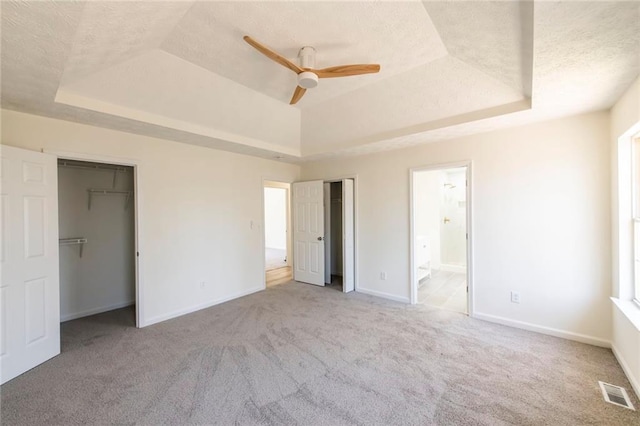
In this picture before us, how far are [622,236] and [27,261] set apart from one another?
18.4 ft

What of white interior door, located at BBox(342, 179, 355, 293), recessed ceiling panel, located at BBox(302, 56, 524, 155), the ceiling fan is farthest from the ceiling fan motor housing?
white interior door, located at BBox(342, 179, 355, 293)

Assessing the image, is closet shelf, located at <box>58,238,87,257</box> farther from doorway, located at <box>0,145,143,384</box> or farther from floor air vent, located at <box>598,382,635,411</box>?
floor air vent, located at <box>598,382,635,411</box>

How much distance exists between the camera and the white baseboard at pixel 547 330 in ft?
9.13

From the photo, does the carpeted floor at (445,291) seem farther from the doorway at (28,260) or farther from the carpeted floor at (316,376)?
the doorway at (28,260)

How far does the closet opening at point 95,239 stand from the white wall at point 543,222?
15.2 feet

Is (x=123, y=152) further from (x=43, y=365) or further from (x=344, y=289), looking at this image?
(x=344, y=289)

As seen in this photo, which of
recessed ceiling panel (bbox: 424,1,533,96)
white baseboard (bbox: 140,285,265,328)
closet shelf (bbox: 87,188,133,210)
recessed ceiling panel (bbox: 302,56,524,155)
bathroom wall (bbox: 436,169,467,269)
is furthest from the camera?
bathroom wall (bbox: 436,169,467,269)

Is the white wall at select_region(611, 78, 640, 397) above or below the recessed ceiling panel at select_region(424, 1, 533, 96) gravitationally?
below

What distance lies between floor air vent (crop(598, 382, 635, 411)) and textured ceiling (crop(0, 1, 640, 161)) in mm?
2457

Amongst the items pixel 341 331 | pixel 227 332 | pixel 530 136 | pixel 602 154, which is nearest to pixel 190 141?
pixel 227 332

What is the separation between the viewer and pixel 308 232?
17.4ft

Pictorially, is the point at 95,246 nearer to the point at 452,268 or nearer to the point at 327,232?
the point at 327,232

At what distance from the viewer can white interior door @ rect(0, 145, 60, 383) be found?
2.30 meters

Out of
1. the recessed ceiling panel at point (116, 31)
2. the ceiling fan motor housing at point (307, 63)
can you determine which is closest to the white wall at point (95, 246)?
the recessed ceiling panel at point (116, 31)
